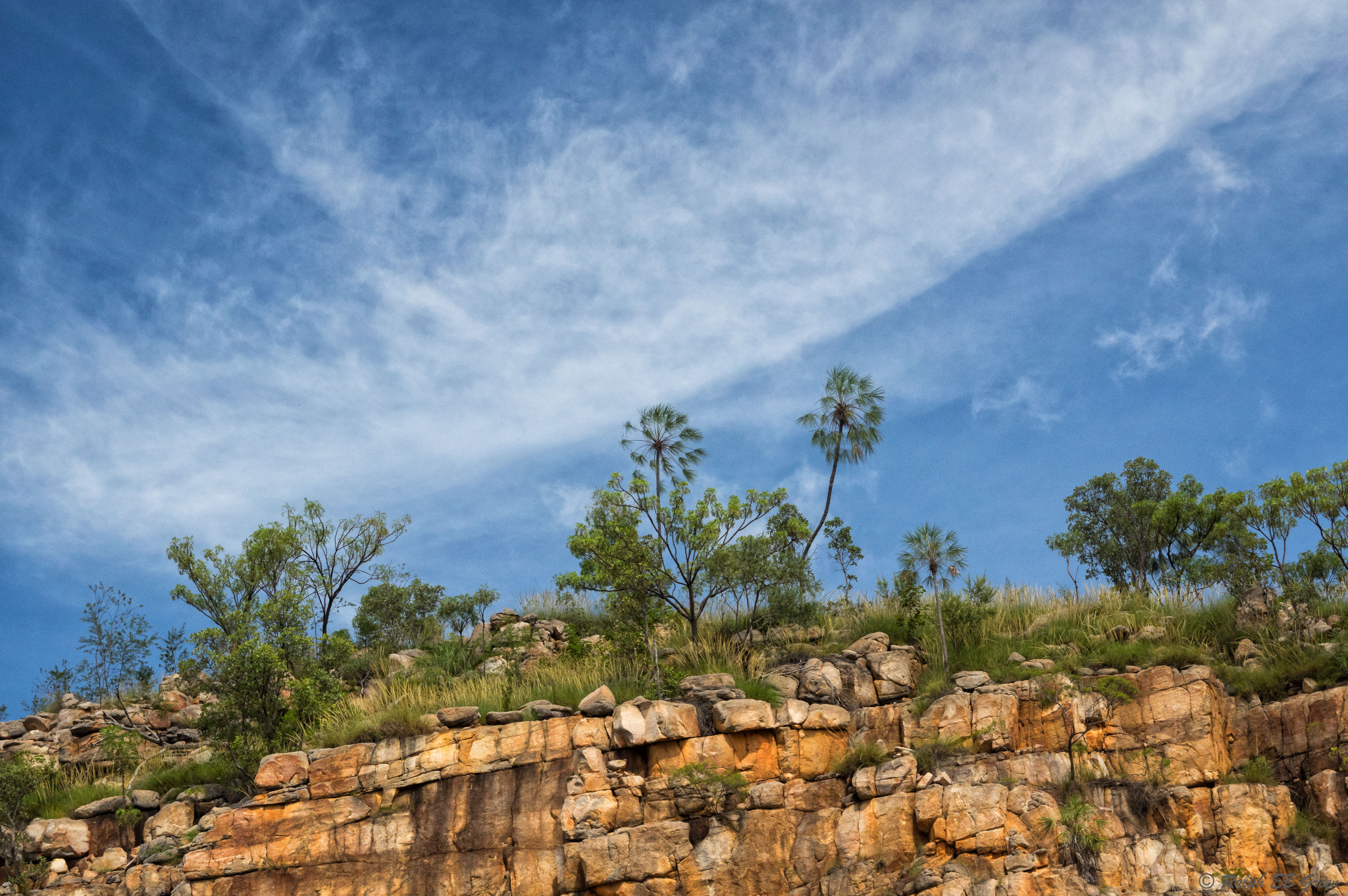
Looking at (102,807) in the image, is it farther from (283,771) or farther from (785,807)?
(785,807)

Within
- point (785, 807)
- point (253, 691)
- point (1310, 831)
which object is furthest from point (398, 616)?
point (1310, 831)

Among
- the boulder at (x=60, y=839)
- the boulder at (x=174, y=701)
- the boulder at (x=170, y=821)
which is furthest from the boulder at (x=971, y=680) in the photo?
the boulder at (x=174, y=701)

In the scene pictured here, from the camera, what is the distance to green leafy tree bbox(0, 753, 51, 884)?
21.5 meters

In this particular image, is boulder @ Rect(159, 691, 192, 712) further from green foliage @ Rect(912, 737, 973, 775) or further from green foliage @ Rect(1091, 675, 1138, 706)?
green foliage @ Rect(1091, 675, 1138, 706)

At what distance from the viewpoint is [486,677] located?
2489 centimetres

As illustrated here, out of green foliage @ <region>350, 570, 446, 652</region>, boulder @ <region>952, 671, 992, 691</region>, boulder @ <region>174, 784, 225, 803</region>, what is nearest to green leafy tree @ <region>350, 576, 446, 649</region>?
green foliage @ <region>350, 570, 446, 652</region>

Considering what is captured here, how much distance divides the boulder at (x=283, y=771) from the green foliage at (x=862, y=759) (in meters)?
11.2

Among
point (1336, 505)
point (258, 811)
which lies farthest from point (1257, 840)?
point (258, 811)

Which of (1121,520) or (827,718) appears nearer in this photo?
(827,718)

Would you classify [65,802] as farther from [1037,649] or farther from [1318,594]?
[1318,594]

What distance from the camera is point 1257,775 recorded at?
1925cm

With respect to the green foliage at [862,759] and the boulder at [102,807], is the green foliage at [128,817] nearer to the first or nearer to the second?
the boulder at [102,807]

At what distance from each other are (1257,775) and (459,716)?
52.0 feet

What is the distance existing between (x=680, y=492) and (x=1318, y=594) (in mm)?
15089
